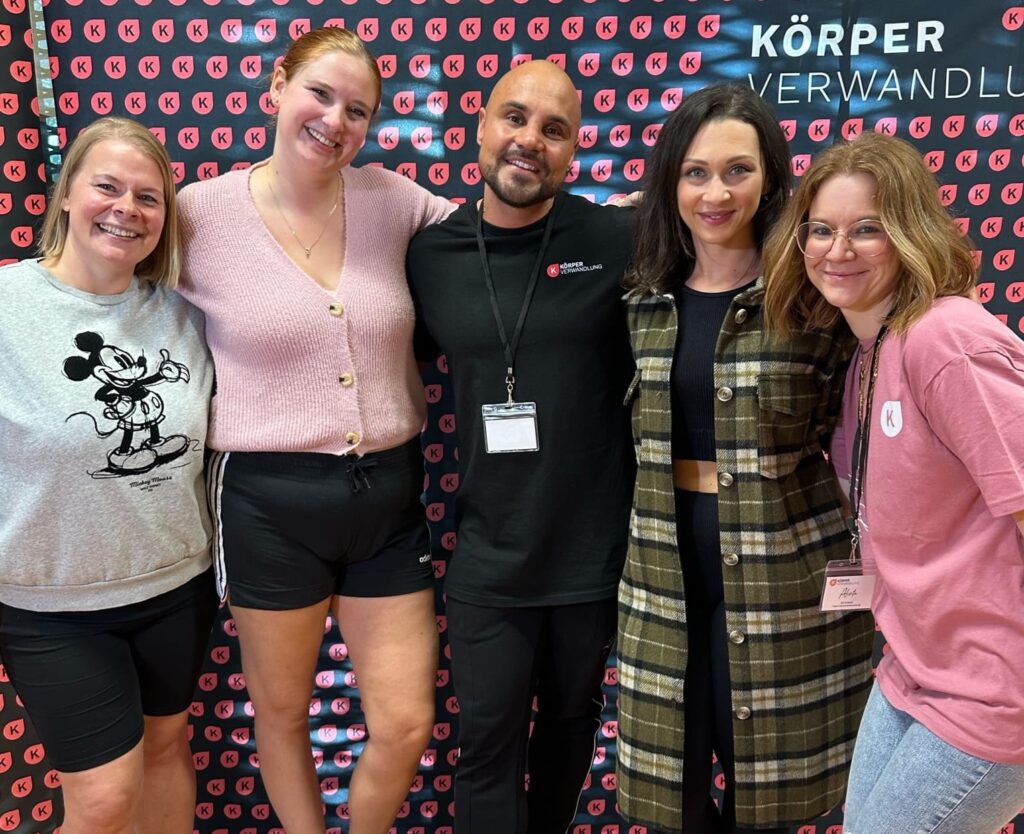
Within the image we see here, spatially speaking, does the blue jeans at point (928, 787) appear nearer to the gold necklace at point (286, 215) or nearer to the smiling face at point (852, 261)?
the smiling face at point (852, 261)

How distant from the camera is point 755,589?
5.70 feet

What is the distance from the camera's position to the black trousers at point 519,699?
198 cm

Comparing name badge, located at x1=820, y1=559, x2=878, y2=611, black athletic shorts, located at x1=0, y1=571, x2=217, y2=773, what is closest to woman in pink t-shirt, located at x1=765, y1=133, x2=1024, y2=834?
name badge, located at x1=820, y1=559, x2=878, y2=611

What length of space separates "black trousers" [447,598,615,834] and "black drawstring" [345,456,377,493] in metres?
0.38

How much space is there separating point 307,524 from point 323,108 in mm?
1016

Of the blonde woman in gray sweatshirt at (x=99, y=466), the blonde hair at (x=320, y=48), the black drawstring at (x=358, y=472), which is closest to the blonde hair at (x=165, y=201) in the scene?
the blonde woman in gray sweatshirt at (x=99, y=466)

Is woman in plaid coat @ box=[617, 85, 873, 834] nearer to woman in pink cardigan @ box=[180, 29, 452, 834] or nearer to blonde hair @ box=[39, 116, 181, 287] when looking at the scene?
woman in pink cardigan @ box=[180, 29, 452, 834]

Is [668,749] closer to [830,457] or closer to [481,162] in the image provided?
[830,457]

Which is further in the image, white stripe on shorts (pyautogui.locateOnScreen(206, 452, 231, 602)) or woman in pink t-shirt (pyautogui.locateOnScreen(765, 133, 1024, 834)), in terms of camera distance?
white stripe on shorts (pyautogui.locateOnScreen(206, 452, 231, 602))

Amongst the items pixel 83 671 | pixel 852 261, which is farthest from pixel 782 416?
pixel 83 671

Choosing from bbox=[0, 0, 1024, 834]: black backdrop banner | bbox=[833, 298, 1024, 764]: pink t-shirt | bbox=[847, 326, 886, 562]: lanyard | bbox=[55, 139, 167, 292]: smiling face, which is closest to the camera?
bbox=[833, 298, 1024, 764]: pink t-shirt

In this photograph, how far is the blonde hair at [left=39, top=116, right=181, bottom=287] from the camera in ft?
6.16

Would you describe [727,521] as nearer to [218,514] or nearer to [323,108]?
[218,514]

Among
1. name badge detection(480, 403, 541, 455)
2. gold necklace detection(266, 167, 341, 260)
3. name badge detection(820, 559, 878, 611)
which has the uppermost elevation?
gold necklace detection(266, 167, 341, 260)
